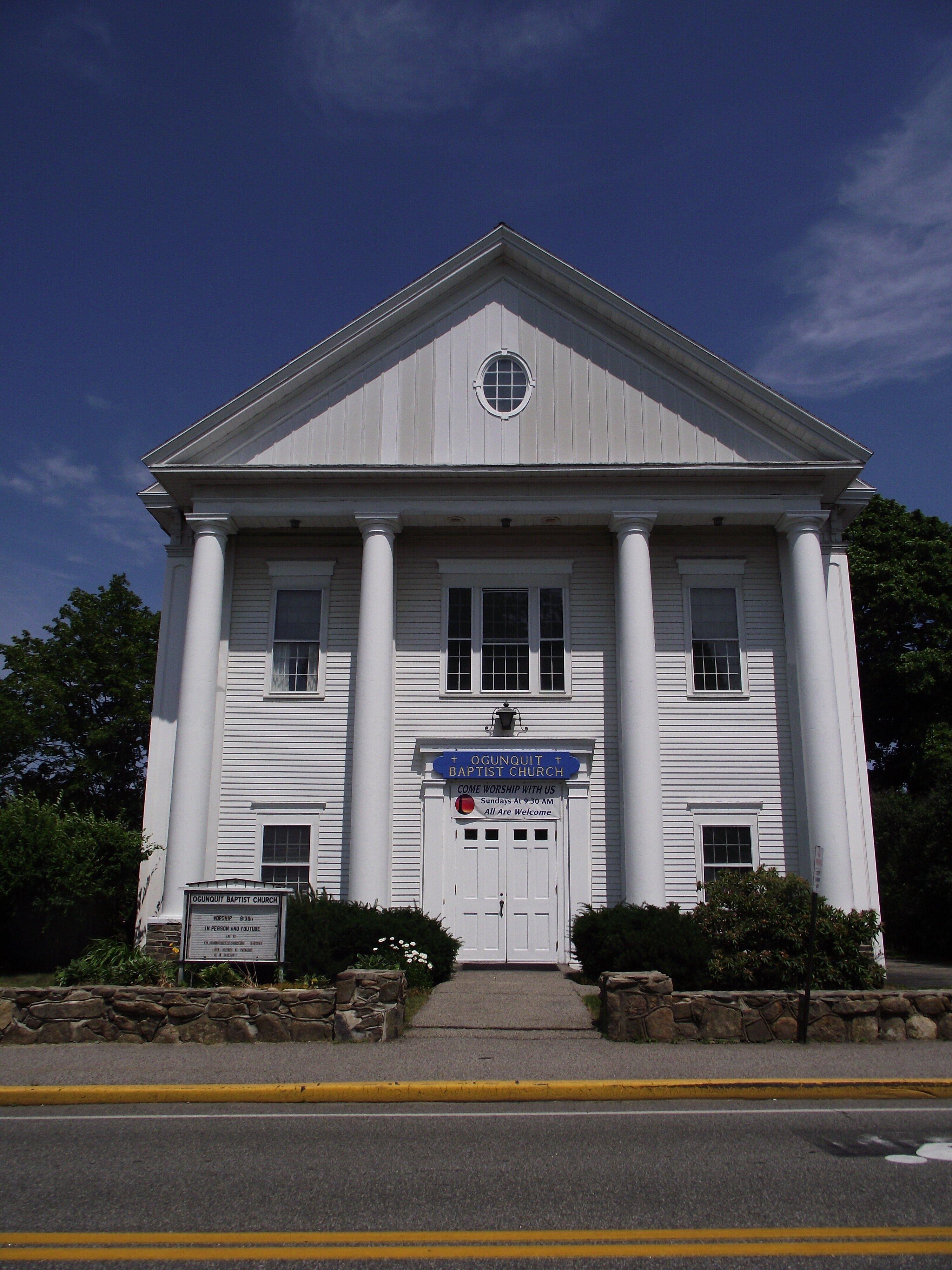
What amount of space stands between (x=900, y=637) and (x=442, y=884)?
22665 mm

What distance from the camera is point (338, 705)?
17.6m

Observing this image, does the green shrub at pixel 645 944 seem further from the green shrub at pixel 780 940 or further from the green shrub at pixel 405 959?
the green shrub at pixel 405 959

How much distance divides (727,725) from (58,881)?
1191 centimetres

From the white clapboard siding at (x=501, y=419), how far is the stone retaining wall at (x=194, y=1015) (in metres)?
9.86

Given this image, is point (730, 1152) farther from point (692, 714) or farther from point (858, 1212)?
point (692, 714)

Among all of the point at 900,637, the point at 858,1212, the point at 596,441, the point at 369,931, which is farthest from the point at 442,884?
the point at 900,637

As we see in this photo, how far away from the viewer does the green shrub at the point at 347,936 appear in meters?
12.8

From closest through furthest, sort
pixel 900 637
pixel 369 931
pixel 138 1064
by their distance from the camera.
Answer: pixel 138 1064, pixel 369 931, pixel 900 637

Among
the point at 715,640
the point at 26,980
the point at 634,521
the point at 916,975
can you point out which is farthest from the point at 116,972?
the point at 916,975

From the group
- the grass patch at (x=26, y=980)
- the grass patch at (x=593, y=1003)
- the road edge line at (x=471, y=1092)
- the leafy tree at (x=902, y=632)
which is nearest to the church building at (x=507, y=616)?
the grass patch at (x=26, y=980)

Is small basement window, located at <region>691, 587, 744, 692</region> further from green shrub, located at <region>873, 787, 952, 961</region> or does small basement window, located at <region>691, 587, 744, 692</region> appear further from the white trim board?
green shrub, located at <region>873, 787, 952, 961</region>

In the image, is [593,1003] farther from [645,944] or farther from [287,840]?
[287,840]

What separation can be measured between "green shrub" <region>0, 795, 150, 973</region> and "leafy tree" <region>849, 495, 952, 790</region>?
24.2m

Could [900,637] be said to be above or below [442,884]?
above
